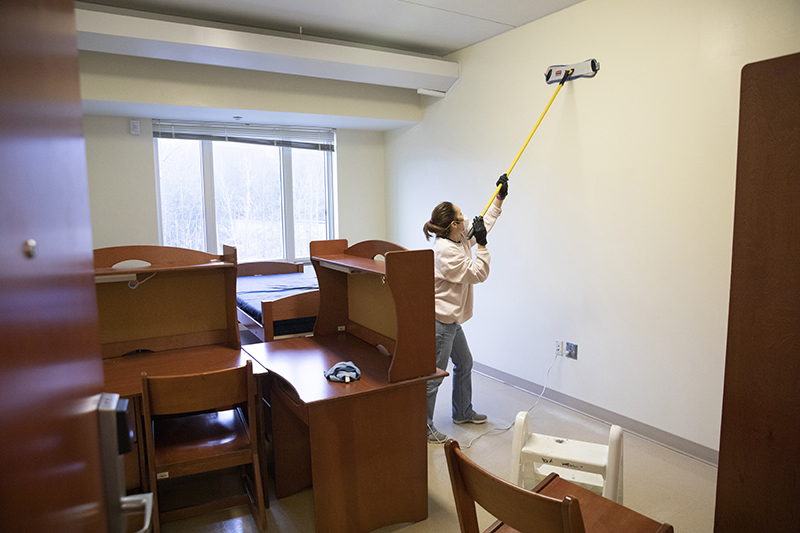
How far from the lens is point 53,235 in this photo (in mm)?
576

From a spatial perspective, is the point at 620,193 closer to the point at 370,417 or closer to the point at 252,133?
the point at 370,417

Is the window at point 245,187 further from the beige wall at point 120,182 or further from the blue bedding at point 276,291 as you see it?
the blue bedding at point 276,291

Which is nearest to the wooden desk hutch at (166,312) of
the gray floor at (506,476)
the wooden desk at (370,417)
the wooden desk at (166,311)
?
the wooden desk at (166,311)

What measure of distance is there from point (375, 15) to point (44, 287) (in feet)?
11.7

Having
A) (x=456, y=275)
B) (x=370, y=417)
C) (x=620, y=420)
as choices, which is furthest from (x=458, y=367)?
(x=370, y=417)

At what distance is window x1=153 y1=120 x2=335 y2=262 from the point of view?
4.76 meters

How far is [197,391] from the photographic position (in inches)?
79.2

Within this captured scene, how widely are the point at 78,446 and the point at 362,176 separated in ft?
16.6

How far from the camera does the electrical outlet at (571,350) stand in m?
3.51

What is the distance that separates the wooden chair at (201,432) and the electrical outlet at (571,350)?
2.18 metres

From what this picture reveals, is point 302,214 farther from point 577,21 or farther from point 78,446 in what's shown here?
point 78,446

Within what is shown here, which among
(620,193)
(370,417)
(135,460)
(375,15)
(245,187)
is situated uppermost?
(375,15)

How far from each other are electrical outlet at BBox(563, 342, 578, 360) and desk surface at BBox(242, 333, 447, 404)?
61.1 inches

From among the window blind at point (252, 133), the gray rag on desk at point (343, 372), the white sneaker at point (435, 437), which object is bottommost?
the white sneaker at point (435, 437)
